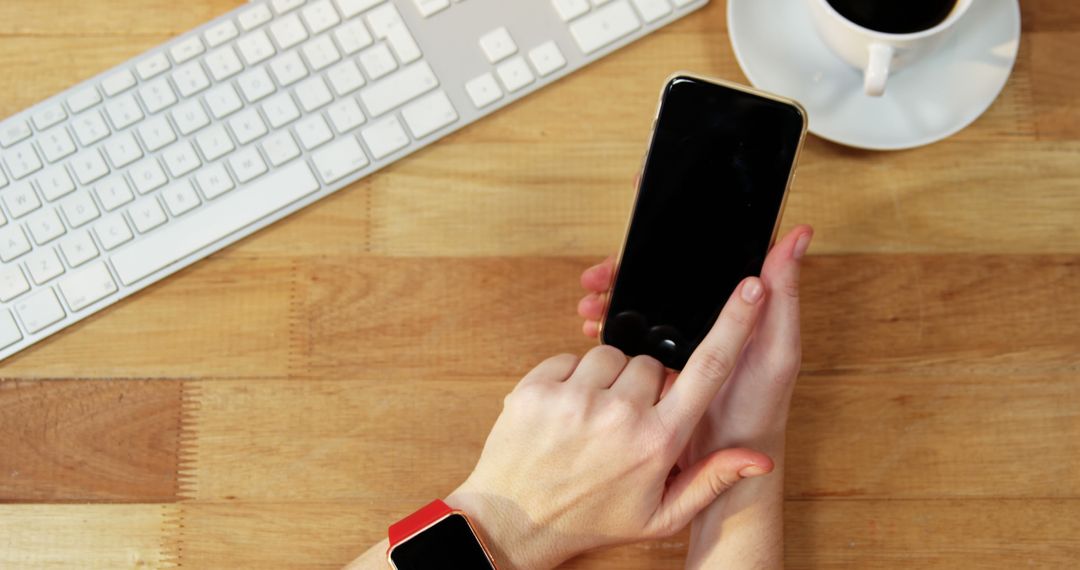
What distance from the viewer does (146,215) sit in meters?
0.73

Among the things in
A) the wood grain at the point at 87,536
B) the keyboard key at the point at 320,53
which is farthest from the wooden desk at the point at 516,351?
the keyboard key at the point at 320,53

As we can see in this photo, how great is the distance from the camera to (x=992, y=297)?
742 millimetres

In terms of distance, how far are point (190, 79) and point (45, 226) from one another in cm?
16

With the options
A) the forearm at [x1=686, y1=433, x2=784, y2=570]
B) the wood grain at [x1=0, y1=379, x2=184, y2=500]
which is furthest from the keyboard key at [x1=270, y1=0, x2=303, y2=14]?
the forearm at [x1=686, y1=433, x2=784, y2=570]

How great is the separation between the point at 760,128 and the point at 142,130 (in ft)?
1.55

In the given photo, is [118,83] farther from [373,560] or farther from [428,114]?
[373,560]

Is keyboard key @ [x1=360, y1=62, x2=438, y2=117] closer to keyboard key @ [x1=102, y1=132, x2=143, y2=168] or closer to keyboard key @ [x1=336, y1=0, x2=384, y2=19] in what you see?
keyboard key @ [x1=336, y1=0, x2=384, y2=19]

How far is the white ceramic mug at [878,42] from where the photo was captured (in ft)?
2.22

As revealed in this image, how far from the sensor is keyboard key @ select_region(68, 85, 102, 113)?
749 millimetres

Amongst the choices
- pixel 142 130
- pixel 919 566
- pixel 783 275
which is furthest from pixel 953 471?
pixel 142 130

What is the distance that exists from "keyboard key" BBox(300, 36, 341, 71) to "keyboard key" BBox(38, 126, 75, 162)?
0.64 ft

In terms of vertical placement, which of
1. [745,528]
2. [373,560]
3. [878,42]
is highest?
[878,42]

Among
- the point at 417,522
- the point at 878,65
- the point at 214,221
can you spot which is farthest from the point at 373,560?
the point at 878,65

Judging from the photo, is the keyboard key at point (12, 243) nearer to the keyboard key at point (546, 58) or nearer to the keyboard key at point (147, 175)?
the keyboard key at point (147, 175)
